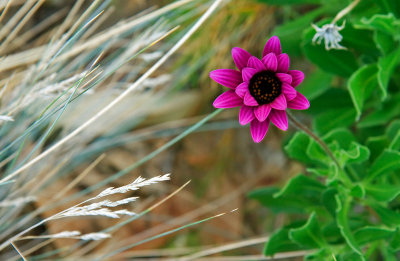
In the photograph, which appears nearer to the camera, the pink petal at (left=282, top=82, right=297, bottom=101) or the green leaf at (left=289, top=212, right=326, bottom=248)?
the pink petal at (left=282, top=82, right=297, bottom=101)

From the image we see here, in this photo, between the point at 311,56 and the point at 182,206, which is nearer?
the point at 311,56

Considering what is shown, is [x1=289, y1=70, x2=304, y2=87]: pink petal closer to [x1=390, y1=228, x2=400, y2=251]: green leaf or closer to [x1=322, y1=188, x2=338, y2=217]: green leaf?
[x1=322, y1=188, x2=338, y2=217]: green leaf

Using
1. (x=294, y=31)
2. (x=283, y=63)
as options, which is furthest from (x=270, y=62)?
(x=294, y=31)

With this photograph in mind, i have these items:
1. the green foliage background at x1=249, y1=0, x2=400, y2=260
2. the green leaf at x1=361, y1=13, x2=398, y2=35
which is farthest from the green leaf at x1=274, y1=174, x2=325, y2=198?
the green leaf at x1=361, y1=13, x2=398, y2=35

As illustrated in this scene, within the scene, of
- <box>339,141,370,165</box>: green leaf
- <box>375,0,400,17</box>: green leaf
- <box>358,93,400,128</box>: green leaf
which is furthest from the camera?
<box>358,93,400,128</box>: green leaf

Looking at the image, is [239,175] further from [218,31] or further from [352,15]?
[352,15]

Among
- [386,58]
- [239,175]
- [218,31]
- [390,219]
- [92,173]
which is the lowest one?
[239,175]

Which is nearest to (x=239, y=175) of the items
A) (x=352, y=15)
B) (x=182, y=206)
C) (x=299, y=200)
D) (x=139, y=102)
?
(x=182, y=206)
